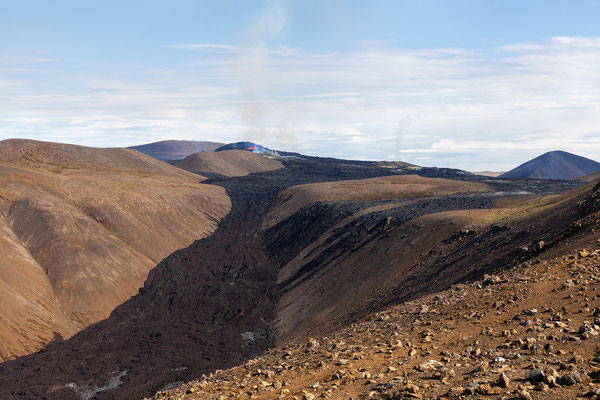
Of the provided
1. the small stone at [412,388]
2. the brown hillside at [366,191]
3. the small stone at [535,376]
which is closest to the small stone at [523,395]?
the small stone at [535,376]

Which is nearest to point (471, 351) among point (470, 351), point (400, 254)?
point (470, 351)

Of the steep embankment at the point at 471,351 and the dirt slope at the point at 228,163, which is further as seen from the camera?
the dirt slope at the point at 228,163

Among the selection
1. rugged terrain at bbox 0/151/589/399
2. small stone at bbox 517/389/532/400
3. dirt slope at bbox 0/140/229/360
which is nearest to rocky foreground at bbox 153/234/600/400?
small stone at bbox 517/389/532/400

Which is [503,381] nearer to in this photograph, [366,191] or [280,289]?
[280,289]

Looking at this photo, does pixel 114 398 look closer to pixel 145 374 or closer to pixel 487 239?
pixel 145 374

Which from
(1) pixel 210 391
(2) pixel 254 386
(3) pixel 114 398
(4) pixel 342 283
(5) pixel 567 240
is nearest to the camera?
(2) pixel 254 386

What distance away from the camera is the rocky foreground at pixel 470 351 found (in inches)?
394

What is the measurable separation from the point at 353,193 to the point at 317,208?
15193 millimetres

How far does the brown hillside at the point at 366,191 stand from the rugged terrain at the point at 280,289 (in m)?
17.3

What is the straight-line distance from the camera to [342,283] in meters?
41.2


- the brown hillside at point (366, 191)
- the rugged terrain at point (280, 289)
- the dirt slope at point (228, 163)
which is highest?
the dirt slope at point (228, 163)

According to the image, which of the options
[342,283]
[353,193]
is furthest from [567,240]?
[353,193]

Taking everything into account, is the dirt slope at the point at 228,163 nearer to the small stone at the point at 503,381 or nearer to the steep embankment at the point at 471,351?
the steep embankment at the point at 471,351

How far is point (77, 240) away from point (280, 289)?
994 inches
